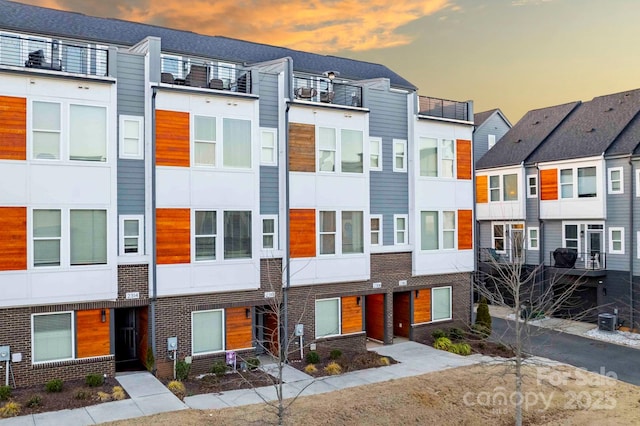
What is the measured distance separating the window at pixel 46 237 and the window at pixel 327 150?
860 centimetres

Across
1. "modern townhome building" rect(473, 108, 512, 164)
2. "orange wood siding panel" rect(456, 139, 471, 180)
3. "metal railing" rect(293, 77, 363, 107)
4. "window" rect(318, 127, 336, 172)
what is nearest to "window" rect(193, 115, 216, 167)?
"window" rect(318, 127, 336, 172)

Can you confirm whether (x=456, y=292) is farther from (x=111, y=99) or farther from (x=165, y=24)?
(x=165, y=24)

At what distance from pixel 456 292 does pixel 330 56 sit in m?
13.0

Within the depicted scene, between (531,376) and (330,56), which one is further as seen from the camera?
(330,56)

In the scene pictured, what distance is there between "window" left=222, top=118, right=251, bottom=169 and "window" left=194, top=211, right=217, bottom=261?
1.75 m

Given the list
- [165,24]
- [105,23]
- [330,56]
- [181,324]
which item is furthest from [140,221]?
[330,56]

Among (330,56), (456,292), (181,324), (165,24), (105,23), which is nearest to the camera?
(181,324)

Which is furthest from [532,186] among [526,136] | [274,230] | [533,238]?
[274,230]

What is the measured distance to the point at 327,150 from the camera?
18891 millimetres

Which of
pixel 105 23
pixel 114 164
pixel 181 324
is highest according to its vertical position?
pixel 105 23

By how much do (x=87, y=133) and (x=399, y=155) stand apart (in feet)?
37.7

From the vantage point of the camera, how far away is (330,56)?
2645 centimetres

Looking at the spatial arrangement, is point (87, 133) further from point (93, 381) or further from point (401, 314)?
point (401, 314)

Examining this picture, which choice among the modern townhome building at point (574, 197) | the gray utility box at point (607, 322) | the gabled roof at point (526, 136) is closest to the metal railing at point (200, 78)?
the modern townhome building at point (574, 197)
